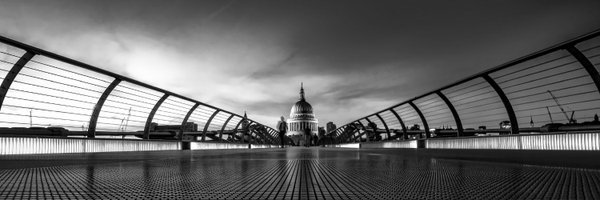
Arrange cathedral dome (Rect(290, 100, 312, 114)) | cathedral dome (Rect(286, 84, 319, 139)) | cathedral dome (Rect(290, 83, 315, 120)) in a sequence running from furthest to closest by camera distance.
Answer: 1. cathedral dome (Rect(290, 100, 312, 114))
2. cathedral dome (Rect(290, 83, 315, 120))
3. cathedral dome (Rect(286, 84, 319, 139))

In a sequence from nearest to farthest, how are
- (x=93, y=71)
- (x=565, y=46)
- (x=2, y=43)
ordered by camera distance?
(x=565, y=46), (x=2, y=43), (x=93, y=71)

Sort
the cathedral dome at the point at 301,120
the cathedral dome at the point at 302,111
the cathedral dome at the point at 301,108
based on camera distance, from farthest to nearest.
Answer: the cathedral dome at the point at 301,108 < the cathedral dome at the point at 302,111 < the cathedral dome at the point at 301,120

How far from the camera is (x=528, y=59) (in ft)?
20.0

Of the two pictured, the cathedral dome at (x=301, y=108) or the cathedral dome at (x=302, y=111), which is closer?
the cathedral dome at (x=302, y=111)

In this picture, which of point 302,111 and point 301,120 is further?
point 302,111

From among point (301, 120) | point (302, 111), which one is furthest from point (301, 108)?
point (301, 120)

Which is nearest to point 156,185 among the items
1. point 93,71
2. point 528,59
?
point 528,59

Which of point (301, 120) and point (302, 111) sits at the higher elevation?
point (302, 111)

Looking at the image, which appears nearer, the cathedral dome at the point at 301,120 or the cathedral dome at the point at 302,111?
the cathedral dome at the point at 301,120

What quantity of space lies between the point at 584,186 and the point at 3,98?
7.13m

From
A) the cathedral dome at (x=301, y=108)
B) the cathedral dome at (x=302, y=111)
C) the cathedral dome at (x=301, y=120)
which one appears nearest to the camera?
the cathedral dome at (x=301, y=120)

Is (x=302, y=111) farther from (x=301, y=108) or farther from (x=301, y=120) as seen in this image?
(x=301, y=120)

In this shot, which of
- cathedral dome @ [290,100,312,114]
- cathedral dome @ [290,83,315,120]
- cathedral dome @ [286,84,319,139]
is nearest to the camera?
cathedral dome @ [286,84,319,139]

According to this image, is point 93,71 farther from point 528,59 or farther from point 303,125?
point 303,125
